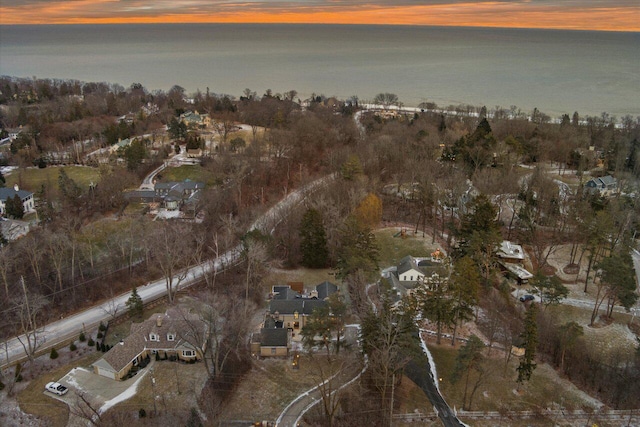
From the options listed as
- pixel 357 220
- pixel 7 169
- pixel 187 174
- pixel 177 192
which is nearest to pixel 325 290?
pixel 357 220

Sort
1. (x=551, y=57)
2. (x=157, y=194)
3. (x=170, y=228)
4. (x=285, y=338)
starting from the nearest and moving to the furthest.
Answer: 1. (x=285, y=338)
2. (x=170, y=228)
3. (x=157, y=194)
4. (x=551, y=57)

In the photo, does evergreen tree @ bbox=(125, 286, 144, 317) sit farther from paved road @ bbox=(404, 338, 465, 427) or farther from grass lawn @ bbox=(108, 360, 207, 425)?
paved road @ bbox=(404, 338, 465, 427)

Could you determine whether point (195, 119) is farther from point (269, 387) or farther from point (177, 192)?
point (269, 387)

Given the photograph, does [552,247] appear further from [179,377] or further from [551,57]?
[551,57]

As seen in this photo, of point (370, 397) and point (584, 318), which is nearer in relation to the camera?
point (370, 397)

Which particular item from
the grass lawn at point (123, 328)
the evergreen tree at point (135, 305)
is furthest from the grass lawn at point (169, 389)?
the evergreen tree at point (135, 305)

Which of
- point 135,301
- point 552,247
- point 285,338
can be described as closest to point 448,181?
point 552,247
